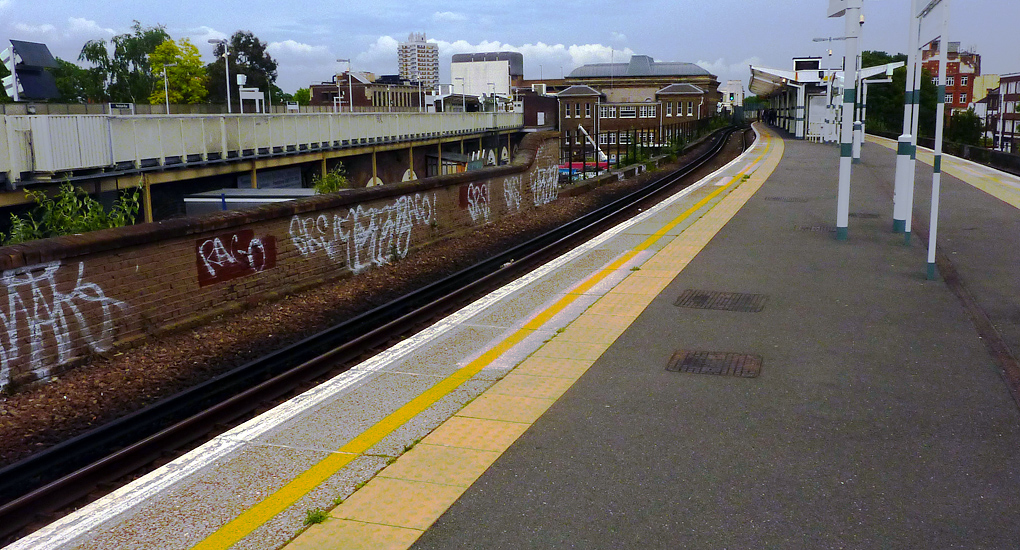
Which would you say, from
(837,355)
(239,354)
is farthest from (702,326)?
(239,354)

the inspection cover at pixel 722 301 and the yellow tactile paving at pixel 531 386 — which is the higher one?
the inspection cover at pixel 722 301

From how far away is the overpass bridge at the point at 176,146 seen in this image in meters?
17.5

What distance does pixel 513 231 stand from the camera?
18484 mm

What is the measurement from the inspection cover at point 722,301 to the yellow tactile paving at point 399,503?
210 inches

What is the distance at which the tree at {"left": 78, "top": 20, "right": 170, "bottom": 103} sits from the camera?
272 ft

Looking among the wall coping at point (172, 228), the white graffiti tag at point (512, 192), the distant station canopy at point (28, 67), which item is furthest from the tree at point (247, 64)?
the wall coping at point (172, 228)

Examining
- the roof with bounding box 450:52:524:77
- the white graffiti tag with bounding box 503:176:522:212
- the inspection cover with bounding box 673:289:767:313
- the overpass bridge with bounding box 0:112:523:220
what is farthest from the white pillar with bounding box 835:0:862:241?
the roof with bounding box 450:52:524:77

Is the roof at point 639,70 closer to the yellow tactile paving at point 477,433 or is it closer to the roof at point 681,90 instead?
the roof at point 681,90

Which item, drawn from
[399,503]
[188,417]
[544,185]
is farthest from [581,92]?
[399,503]

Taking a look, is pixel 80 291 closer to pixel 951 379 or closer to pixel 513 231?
pixel 951 379

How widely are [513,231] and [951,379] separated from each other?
12.2 meters

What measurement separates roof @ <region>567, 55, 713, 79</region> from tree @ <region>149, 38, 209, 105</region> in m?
65.2

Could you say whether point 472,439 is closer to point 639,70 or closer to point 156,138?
point 156,138

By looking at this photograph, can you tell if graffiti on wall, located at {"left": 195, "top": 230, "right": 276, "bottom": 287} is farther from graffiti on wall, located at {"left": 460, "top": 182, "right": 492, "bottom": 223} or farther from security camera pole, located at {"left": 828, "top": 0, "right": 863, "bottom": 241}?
security camera pole, located at {"left": 828, "top": 0, "right": 863, "bottom": 241}
